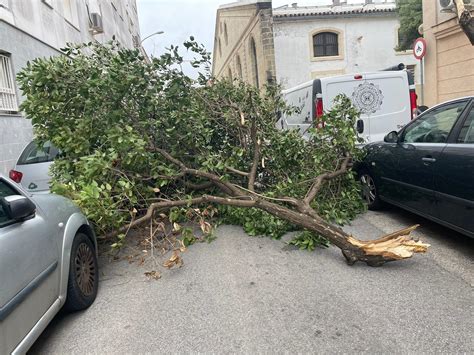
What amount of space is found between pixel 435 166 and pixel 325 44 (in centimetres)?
2339

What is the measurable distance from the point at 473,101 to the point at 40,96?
202 inches

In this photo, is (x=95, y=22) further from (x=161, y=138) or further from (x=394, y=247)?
(x=394, y=247)

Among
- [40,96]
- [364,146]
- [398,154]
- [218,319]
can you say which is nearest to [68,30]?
[40,96]

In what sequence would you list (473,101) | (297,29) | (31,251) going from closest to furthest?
1. (31,251)
2. (473,101)
3. (297,29)

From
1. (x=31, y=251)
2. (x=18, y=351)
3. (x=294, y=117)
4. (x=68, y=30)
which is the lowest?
(x=18, y=351)

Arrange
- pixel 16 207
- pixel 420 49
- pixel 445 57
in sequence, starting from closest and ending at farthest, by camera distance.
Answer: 1. pixel 16 207
2. pixel 420 49
3. pixel 445 57

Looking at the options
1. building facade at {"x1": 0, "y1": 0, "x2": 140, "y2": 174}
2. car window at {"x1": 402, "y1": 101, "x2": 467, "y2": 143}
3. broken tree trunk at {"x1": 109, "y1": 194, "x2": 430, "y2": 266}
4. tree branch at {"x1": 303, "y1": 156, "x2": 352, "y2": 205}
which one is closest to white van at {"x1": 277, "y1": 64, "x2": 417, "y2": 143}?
tree branch at {"x1": 303, "y1": 156, "x2": 352, "y2": 205}

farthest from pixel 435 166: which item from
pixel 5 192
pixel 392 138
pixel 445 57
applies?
pixel 445 57

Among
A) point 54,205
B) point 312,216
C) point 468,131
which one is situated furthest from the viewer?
point 312,216

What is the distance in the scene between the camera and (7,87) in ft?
33.5

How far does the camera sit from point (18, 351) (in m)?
2.52

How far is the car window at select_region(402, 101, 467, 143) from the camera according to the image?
458cm

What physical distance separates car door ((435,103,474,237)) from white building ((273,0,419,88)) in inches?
849

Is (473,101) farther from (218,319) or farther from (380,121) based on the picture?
(380,121)
